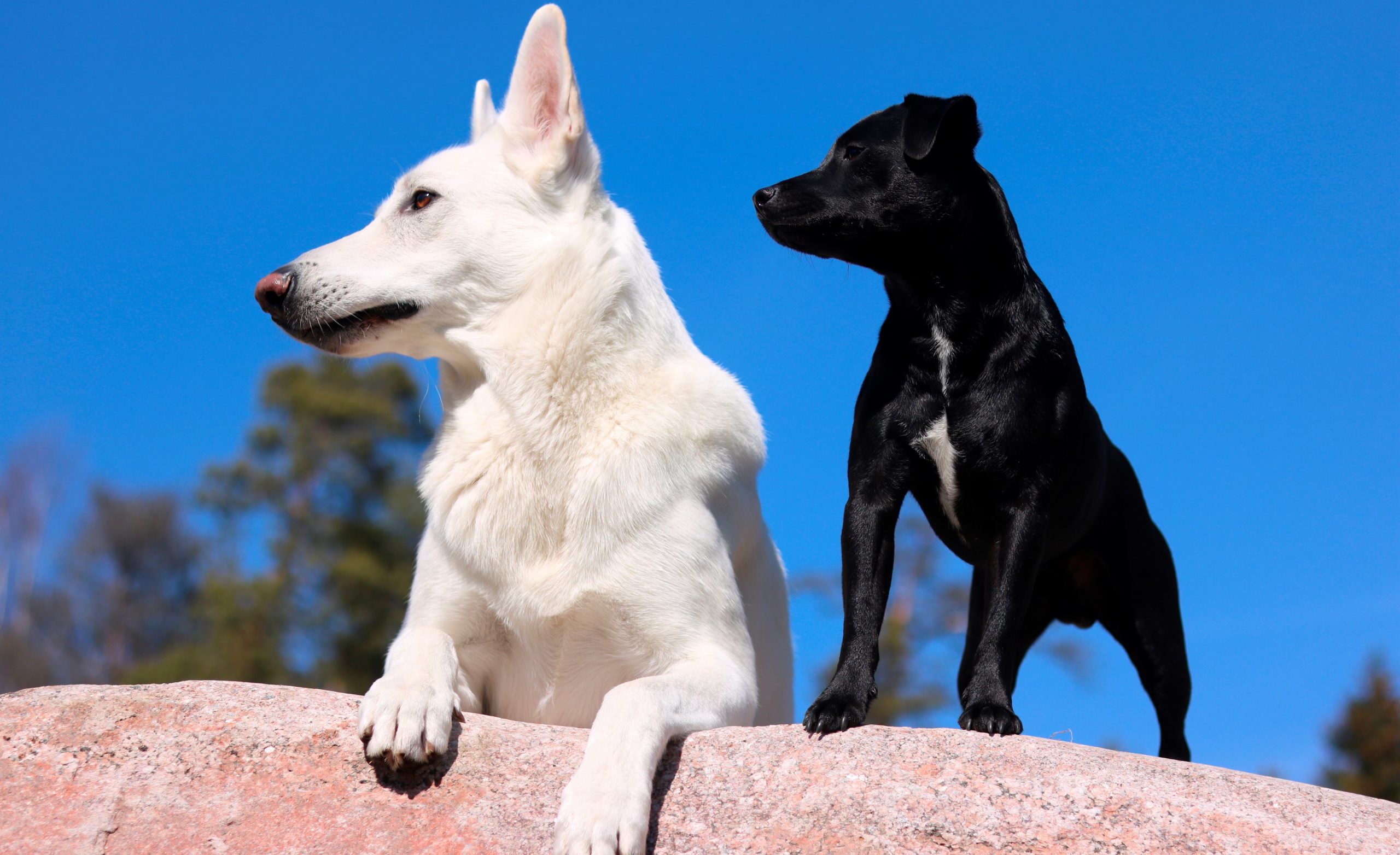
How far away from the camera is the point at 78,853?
3.02 meters

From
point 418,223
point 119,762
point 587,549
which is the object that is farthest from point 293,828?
point 418,223

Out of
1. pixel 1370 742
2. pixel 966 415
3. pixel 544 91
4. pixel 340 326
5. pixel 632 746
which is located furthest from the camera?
pixel 1370 742

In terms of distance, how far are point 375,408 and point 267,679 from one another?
6245 millimetres

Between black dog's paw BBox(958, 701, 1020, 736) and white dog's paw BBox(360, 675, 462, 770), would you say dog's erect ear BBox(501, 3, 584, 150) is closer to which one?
white dog's paw BBox(360, 675, 462, 770)

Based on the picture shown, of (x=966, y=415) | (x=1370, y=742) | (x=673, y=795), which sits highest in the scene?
(x=1370, y=742)

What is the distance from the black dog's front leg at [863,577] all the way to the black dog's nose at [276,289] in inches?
82.5

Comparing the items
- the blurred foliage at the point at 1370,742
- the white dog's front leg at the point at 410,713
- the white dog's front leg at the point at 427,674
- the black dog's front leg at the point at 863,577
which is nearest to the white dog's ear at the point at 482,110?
the white dog's front leg at the point at 427,674

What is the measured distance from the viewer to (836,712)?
3.27 meters

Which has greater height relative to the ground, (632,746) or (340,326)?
(340,326)

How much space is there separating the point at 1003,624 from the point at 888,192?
153 centimetres

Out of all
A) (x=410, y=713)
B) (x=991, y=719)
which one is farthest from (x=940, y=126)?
(x=410, y=713)

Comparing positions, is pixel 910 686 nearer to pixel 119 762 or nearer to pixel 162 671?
pixel 162 671

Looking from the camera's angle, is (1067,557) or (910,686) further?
(910,686)

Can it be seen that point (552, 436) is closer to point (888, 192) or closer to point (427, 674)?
point (427, 674)
